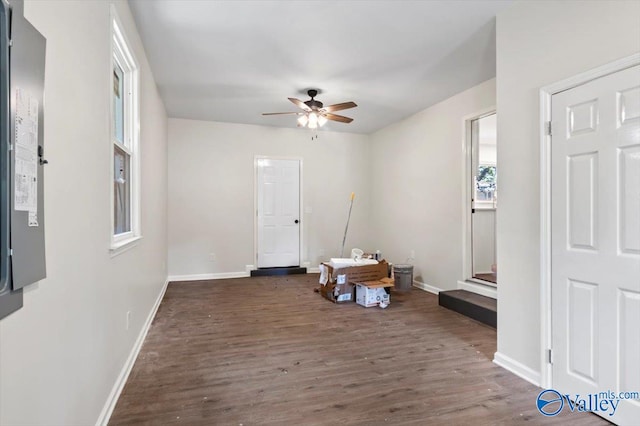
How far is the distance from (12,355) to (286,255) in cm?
515

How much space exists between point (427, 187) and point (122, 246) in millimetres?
3981

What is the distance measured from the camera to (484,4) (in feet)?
7.93

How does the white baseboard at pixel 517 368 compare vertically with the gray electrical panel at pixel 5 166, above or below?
below

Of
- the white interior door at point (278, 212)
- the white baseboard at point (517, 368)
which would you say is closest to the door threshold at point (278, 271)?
the white interior door at point (278, 212)

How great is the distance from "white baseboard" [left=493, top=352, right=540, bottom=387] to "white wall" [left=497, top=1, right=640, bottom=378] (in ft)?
0.07

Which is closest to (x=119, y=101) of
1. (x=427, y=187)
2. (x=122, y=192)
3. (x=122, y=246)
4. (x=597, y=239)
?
(x=122, y=192)

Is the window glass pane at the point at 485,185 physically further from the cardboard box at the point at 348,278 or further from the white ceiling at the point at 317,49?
the cardboard box at the point at 348,278

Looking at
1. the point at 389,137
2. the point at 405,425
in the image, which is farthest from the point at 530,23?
the point at 389,137

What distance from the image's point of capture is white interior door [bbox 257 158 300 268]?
5.90 m

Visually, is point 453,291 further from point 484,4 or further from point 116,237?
point 116,237

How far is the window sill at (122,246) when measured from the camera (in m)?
1.97

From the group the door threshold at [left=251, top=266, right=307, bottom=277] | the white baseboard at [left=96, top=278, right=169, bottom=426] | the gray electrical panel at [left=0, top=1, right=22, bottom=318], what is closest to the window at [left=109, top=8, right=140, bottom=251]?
the white baseboard at [left=96, top=278, right=169, bottom=426]

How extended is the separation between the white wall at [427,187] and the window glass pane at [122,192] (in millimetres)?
3693

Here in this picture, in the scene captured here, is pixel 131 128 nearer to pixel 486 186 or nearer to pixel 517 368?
pixel 517 368
